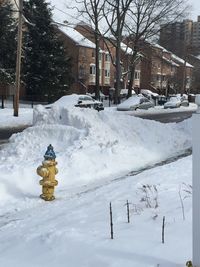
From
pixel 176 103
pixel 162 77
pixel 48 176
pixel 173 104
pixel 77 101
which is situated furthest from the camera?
pixel 162 77

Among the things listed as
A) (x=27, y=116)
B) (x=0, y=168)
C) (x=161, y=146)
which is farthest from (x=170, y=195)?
(x=27, y=116)

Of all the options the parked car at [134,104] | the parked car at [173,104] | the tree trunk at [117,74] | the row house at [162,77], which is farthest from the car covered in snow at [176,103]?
the row house at [162,77]

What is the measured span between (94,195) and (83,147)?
3946 mm

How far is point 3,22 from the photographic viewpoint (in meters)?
42.8

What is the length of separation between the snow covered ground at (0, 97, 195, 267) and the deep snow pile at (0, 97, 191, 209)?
0.9 inches

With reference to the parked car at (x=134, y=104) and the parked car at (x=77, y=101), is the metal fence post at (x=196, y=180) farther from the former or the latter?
the parked car at (x=134, y=104)

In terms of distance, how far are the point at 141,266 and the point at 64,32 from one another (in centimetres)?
7400

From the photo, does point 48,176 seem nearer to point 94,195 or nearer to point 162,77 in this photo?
point 94,195

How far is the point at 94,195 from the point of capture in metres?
8.49

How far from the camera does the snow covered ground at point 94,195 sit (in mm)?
4805

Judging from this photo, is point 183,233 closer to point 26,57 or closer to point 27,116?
point 27,116

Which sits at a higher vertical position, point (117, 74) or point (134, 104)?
point (117, 74)

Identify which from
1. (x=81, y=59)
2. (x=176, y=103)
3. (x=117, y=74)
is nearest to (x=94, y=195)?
(x=117, y=74)

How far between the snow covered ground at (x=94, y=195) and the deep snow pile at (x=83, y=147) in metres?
0.02
